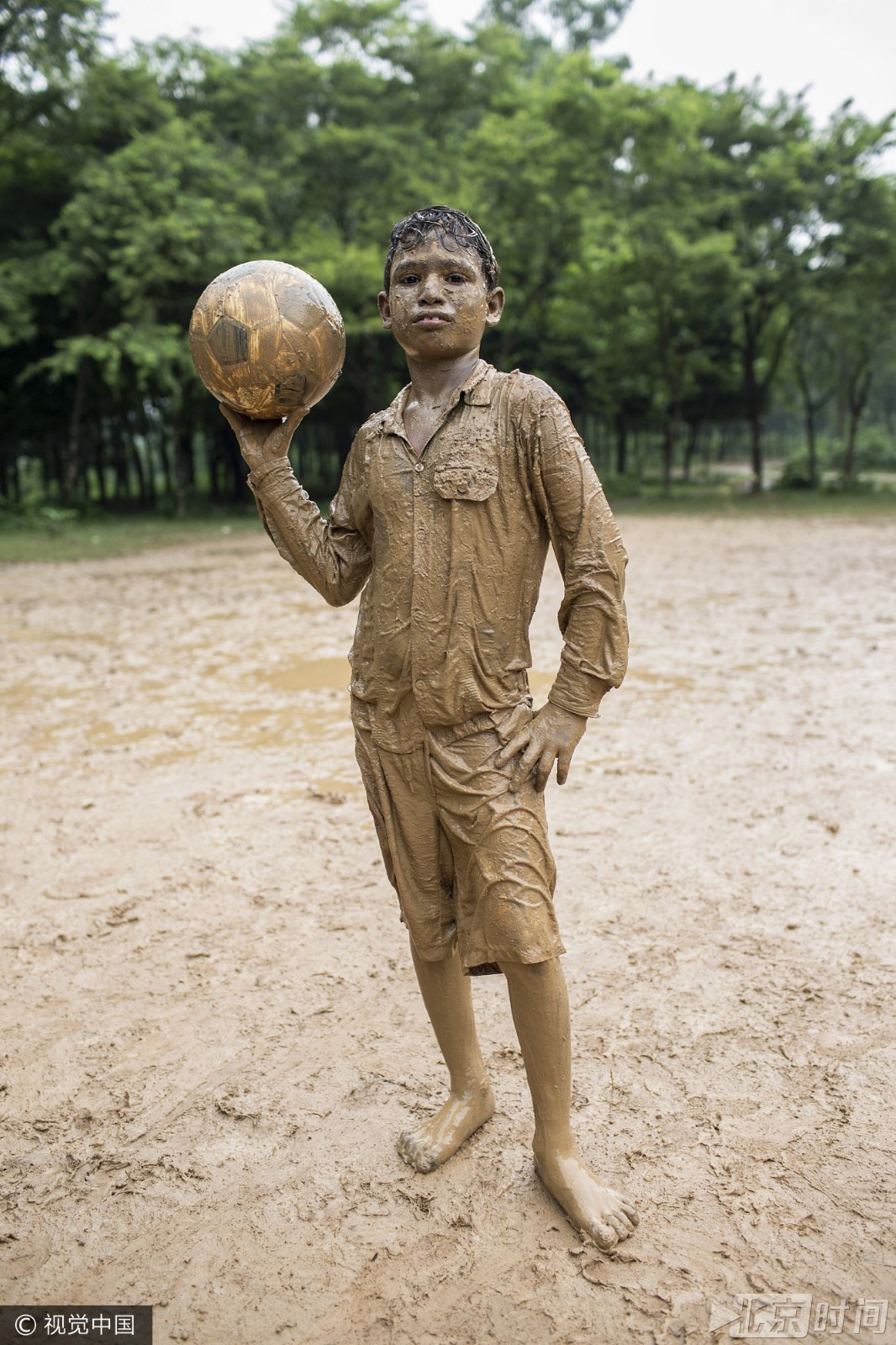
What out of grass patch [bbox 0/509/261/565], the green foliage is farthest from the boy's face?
the green foliage

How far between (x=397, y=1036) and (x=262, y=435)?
2.00 m

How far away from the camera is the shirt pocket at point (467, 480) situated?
2.21 metres

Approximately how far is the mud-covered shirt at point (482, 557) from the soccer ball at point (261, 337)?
195 millimetres

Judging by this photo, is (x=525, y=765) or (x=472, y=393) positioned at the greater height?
(x=472, y=393)

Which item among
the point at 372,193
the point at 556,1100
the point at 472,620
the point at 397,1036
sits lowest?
the point at 397,1036

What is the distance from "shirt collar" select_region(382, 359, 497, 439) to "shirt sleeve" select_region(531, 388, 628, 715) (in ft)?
0.39

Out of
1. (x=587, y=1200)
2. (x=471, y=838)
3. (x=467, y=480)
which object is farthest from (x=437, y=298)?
(x=587, y=1200)

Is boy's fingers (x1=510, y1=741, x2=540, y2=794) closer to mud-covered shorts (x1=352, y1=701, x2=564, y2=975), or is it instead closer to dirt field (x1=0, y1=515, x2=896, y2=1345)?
mud-covered shorts (x1=352, y1=701, x2=564, y2=975)

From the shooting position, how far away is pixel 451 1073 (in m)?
2.75

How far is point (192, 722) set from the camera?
22.0ft

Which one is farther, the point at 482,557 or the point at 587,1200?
the point at 587,1200

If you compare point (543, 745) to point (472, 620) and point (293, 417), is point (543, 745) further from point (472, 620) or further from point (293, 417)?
point (293, 417)

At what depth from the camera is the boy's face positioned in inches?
86.4

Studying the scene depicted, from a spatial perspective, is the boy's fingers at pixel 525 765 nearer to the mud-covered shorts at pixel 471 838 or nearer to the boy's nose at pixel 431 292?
the mud-covered shorts at pixel 471 838
